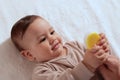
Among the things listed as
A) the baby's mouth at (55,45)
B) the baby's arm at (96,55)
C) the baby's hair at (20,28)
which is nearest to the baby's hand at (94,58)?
the baby's arm at (96,55)

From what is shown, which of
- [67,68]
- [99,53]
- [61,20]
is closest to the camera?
[99,53]

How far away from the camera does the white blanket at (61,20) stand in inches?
50.3

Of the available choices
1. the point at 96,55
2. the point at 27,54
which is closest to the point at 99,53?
the point at 96,55

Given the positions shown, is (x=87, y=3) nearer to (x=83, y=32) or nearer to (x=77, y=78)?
(x=83, y=32)

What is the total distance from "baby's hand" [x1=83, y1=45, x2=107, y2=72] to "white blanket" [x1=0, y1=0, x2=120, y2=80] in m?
0.21

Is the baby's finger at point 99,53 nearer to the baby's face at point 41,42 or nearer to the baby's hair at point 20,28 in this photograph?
the baby's face at point 41,42

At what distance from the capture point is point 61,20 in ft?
4.64

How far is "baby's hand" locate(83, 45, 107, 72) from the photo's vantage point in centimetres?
105

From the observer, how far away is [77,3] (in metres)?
1.49

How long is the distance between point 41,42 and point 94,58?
25 centimetres

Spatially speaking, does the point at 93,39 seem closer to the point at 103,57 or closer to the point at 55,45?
the point at 103,57

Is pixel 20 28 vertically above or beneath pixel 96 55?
above

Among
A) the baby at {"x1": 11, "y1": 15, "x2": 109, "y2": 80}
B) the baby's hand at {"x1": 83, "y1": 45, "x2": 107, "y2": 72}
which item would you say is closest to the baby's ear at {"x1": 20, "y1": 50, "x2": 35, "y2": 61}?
the baby at {"x1": 11, "y1": 15, "x2": 109, "y2": 80}

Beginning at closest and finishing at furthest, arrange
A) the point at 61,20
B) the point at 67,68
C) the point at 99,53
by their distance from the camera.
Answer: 1. the point at 99,53
2. the point at 67,68
3. the point at 61,20
